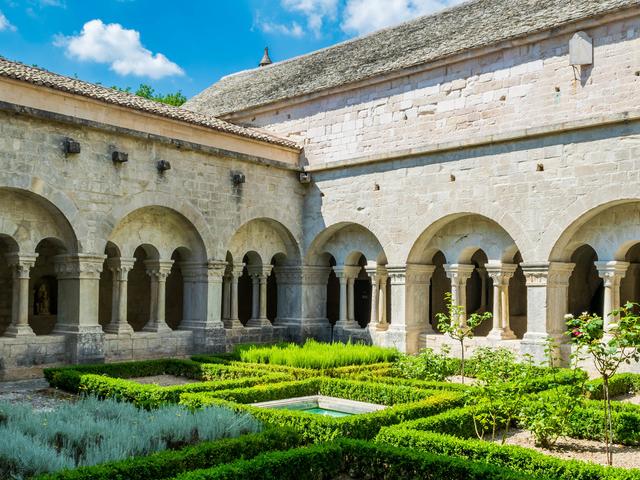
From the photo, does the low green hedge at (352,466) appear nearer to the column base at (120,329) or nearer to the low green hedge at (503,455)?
the low green hedge at (503,455)

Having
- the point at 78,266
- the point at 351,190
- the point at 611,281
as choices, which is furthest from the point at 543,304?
the point at 78,266

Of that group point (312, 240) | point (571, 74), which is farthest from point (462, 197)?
point (312, 240)

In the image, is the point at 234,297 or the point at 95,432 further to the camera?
the point at 234,297

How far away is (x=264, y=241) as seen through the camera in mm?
17938

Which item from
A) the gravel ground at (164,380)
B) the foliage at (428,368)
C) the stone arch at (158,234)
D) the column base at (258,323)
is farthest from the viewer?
the column base at (258,323)

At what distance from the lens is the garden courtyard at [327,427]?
6.50 meters

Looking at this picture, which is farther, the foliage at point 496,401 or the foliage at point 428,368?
the foliage at point 428,368

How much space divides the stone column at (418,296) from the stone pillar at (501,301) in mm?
1882

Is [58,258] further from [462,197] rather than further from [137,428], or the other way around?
[462,197]

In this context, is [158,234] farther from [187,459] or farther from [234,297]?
[187,459]

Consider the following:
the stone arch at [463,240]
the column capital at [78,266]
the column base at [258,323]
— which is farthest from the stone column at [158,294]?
the stone arch at [463,240]

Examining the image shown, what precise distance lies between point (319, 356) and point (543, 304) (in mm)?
4627

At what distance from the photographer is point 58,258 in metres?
13.8

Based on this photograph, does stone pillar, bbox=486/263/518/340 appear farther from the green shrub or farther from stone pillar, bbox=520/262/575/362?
the green shrub
